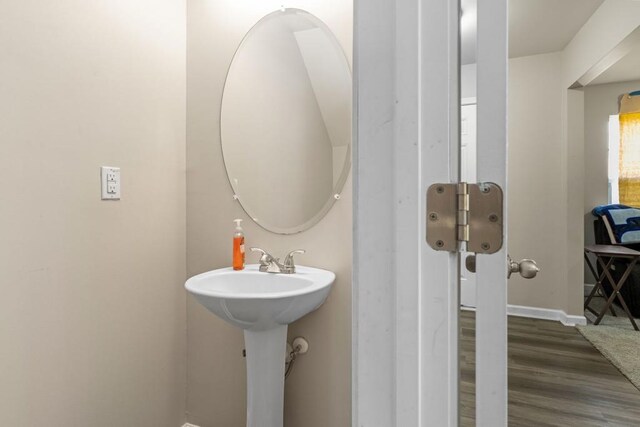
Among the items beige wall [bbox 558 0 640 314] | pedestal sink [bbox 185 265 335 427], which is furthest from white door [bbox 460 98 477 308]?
pedestal sink [bbox 185 265 335 427]

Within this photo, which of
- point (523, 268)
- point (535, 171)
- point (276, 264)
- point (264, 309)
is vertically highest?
point (535, 171)

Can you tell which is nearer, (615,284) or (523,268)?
(523,268)

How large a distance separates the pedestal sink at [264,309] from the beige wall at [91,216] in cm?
35

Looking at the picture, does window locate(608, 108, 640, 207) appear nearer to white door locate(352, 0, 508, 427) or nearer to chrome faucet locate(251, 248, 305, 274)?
white door locate(352, 0, 508, 427)

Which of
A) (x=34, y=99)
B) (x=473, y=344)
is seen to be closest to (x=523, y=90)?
(x=473, y=344)

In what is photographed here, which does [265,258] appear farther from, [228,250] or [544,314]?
[544,314]

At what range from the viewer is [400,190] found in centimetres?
53

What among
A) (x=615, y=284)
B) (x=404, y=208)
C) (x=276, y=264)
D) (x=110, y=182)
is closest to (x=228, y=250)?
(x=276, y=264)

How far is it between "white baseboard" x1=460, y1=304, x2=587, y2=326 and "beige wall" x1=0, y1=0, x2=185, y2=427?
1.24 meters

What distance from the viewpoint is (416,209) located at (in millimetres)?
519

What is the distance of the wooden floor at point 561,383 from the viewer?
583mm

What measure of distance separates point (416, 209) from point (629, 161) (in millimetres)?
408

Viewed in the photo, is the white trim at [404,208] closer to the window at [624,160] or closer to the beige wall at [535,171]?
the beige wall at [535,171]

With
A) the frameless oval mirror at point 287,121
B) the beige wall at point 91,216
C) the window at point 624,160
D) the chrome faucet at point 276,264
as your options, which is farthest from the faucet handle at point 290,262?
the window at point 624,160
